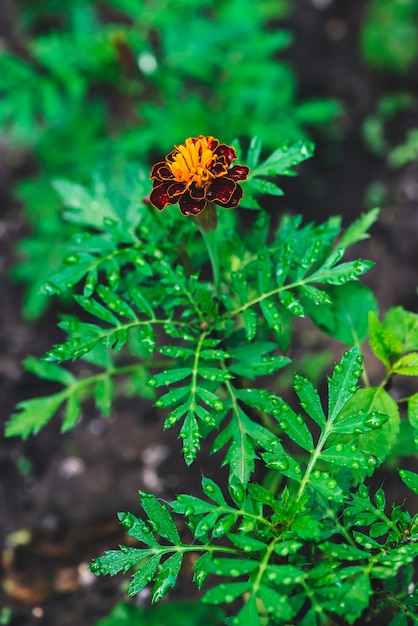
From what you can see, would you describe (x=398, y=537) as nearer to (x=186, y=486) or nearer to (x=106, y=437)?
(x=186, y=486)

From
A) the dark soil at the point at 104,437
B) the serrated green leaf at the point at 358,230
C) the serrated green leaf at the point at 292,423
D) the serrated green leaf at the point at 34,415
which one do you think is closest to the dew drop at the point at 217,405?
the serrated green leaf at the point at 292,423

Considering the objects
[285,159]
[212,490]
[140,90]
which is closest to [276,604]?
[212,490]

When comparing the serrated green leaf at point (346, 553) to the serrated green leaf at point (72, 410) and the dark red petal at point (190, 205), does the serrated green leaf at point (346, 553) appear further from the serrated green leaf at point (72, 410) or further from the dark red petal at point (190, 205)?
the serrated green leaf at point (72, 410)

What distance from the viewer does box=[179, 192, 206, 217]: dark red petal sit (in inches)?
51.2

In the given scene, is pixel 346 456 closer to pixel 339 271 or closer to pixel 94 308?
pixel 339 271

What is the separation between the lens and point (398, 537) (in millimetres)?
1242

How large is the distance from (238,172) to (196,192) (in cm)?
11

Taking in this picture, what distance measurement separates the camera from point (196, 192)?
51.5 inches

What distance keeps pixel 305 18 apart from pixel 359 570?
3204mm

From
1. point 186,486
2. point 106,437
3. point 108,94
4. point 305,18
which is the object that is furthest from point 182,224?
point 305,18

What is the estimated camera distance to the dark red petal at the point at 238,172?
1344mm

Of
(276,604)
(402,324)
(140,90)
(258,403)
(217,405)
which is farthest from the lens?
(140,90)

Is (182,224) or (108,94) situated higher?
(108,94)

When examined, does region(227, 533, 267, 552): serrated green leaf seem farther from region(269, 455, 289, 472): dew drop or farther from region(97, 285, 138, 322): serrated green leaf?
region(97, 285, 138, 322): serrated green leaf
